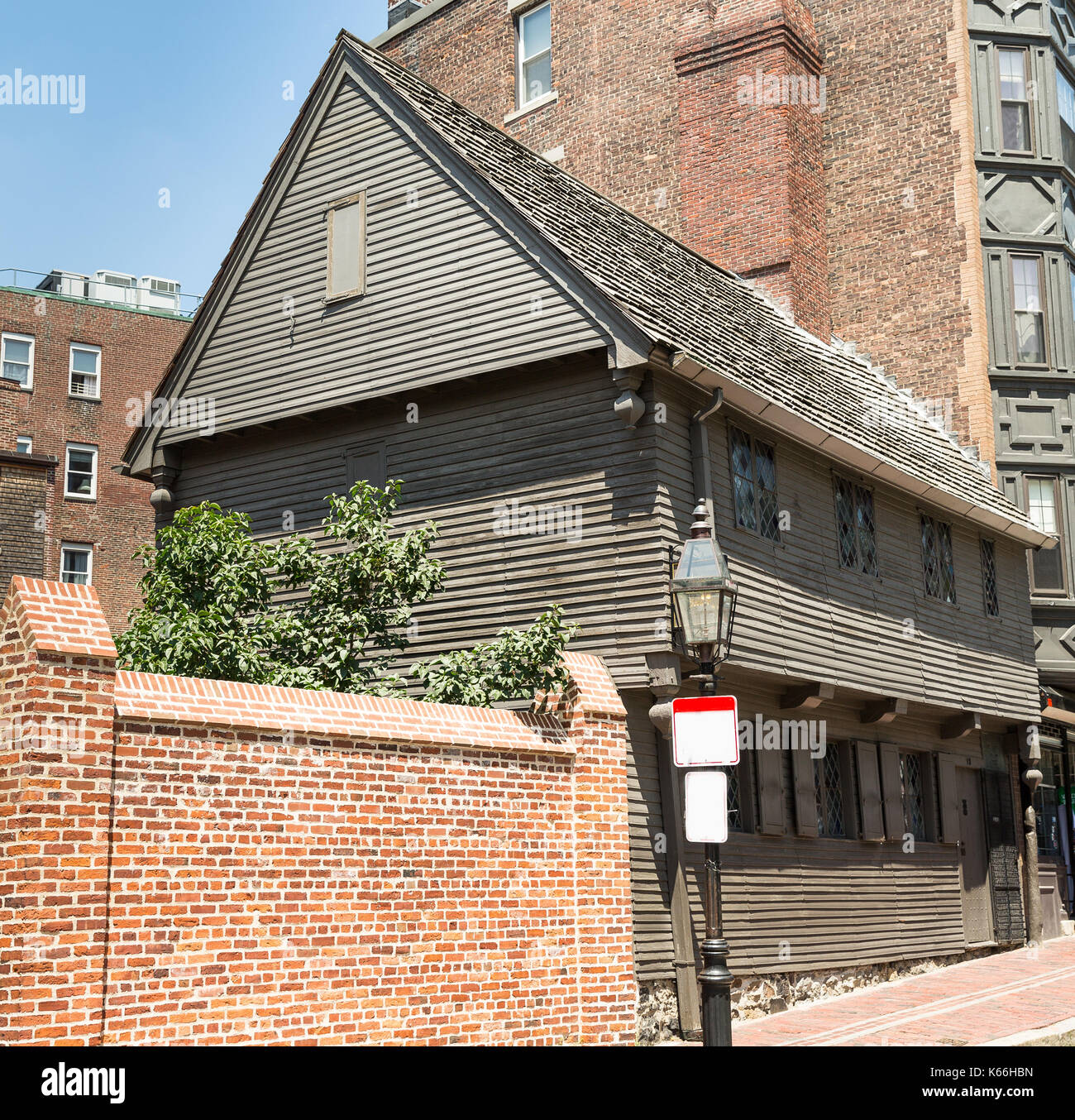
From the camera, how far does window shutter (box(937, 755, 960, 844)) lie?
2000 cm

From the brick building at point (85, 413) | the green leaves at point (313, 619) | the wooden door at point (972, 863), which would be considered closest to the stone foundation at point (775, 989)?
the wooden door at point (972, 863)

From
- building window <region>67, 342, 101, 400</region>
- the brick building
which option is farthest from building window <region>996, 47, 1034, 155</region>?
building window <region>67, 342, 101, 400</region>

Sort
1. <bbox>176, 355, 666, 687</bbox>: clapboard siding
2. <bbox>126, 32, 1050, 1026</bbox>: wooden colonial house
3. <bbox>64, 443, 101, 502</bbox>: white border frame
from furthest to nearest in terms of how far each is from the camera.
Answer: <bbox>64, 443, 101, 502</bbox>: white border frame
<bbox>126, 32, 1050, 1026</bbox>: wooden colonial house
<bbox>176, 355, 666, 687</bbox>: clapboard siding

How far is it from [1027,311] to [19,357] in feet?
102

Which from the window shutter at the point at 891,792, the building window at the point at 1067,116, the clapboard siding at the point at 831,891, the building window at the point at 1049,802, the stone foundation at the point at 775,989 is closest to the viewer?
the stone foundation at the point at 775,989

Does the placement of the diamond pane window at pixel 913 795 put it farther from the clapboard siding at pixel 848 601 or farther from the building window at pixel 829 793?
the building window at pixel 829 793

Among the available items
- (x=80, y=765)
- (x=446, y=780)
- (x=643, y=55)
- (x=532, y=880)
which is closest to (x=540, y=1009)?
(x=532, y=880)

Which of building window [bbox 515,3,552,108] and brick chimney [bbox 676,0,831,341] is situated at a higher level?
building window [bbox 515,3,552,108]

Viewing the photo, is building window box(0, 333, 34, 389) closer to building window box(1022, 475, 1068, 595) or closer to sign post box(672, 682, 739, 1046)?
building window box(1022, 475, 1068, 595)

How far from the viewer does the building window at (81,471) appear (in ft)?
141

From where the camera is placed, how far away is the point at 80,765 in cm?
792

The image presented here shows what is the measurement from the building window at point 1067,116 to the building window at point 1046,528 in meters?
6.08

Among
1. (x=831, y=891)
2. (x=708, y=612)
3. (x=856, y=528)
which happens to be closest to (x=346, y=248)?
(x=856, y=528)

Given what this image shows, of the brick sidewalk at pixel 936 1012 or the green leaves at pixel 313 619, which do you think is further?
the brick sidewalk at pixel 936 1012
